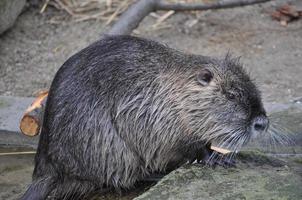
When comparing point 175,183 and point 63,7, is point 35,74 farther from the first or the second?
point 175,183

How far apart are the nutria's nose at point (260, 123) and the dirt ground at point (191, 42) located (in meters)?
1.40

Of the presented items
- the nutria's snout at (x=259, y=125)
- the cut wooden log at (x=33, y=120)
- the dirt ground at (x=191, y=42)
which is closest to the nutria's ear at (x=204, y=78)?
the nutria's snout at (x=259, y=125)

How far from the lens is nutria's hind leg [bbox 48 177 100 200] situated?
310 centimetres

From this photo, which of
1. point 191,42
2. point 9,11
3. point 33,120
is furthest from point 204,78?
point 9,11

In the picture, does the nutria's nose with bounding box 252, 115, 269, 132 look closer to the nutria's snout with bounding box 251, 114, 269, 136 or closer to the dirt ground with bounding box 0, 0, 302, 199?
the nutria's snout with bounding box 251, 114, 269, 136

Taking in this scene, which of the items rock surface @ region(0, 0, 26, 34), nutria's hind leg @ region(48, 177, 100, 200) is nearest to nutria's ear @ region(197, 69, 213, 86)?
nutria's hind leg @ region(48, 177, 100, 200)

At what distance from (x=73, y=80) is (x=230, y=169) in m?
0.75

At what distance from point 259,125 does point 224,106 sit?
167 mm

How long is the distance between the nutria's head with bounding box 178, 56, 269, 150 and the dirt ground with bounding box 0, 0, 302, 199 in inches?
52.3

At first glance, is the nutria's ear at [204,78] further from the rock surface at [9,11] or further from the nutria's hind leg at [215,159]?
the rock surface at [9,11]

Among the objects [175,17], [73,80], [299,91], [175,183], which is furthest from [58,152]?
[175,17]

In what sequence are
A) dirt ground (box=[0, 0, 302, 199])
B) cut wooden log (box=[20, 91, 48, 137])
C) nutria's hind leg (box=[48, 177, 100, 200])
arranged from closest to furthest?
nutria's hind leg (box=[48, 177, 100, 200]), cut wooden log (box=[20, 91, 48, 137]), dirt ground (box=[0, 0, 302, 199])

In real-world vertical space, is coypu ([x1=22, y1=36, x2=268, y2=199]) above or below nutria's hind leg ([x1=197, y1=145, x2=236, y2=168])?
above

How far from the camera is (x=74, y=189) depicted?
10.2 feet
